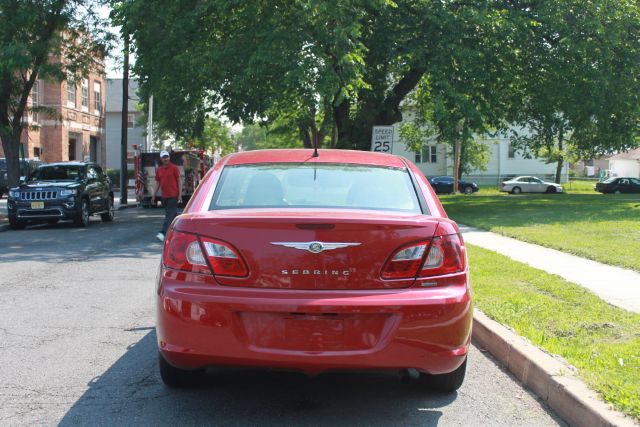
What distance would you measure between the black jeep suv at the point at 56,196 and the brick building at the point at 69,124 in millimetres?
23013

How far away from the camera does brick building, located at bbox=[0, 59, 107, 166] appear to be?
4338cm

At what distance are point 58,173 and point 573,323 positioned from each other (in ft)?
53.6

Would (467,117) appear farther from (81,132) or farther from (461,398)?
(81,132)

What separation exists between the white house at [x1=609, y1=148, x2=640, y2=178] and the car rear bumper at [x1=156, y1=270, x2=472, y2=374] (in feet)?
277

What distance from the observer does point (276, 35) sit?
1870 centimetres

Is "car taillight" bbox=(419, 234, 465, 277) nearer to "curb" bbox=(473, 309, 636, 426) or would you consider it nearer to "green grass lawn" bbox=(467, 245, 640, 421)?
"curb" bbox=(473, 309, 636, 426)

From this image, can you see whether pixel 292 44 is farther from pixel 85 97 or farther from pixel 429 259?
pixel 85 97

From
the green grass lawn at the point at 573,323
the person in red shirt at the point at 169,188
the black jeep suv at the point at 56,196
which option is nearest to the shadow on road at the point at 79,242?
the black jeep suv at the point at 56,196

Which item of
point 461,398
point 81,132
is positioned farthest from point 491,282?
point 81,132

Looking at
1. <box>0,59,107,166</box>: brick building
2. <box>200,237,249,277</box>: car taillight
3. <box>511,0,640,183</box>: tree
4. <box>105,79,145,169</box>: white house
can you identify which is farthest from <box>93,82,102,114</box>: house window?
<box>200,237,249,277</box>: car taillight

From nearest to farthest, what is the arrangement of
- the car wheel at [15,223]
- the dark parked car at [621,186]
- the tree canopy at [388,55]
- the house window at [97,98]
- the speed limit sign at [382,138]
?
1. the speed limit sign at [382,138]
2. the car wheel at [15,223]
3. the tree canopy at [388,55]
4. the house window at [97,98]
5. the dark parked car at [621,186]

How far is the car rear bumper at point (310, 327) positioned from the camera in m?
3.80

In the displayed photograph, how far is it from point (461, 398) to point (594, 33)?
2054 centimetres

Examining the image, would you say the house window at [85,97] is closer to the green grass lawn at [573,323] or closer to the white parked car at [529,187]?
the white parked car at [529,187]
